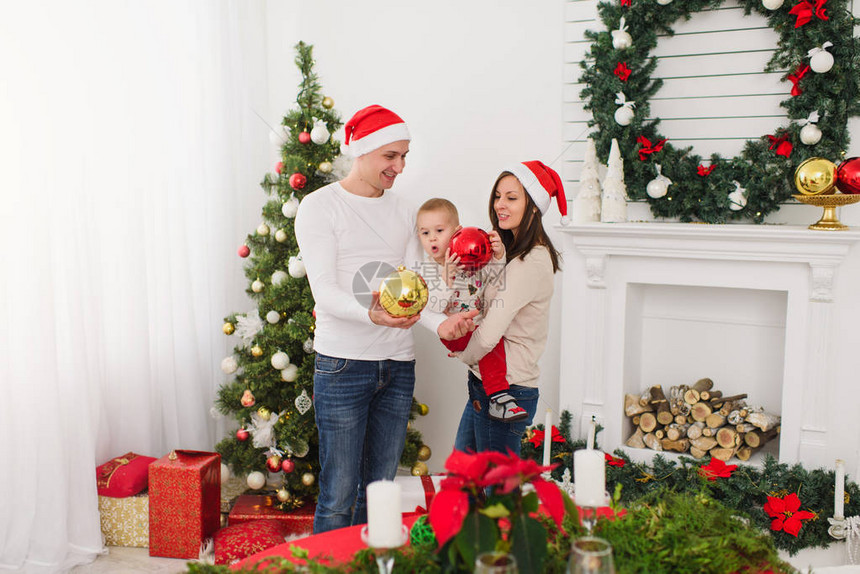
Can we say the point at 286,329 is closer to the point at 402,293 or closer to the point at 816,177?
the point at 402,293

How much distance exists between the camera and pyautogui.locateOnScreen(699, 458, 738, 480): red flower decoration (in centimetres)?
285

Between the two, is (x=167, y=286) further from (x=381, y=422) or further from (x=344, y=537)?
(x=344, y=537)

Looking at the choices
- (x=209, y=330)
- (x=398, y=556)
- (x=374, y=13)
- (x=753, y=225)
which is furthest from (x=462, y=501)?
(x=374, y=13)

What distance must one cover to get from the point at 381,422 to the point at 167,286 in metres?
1.52

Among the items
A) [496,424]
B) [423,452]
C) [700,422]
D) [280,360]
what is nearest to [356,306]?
[496,424]

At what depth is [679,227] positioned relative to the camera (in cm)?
288

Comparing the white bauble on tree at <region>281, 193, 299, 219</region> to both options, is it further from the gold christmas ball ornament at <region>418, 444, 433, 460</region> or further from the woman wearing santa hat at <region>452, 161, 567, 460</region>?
the gold christmas ball ornament at <region>418, 444, 433, 460</region>

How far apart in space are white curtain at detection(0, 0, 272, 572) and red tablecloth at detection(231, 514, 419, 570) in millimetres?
1578

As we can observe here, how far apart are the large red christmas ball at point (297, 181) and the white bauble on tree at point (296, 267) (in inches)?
11.9

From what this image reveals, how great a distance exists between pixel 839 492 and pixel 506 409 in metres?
1.47

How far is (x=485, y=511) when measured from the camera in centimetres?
108

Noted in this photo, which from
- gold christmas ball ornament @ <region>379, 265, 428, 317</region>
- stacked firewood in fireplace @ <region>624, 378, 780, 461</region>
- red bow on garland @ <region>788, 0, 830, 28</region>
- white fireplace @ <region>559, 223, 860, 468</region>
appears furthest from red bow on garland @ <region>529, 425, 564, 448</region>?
red bow on garland @ <region>788, 0, 830, 28</region>

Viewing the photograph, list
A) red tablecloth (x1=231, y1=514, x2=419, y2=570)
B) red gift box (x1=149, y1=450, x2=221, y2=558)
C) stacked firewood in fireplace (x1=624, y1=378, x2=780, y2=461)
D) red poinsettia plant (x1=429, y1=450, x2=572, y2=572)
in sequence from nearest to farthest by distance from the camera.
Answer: red poinsettia plant (x1=429, y1=450, x2=572, y2=572) → red tablecloth (x1=231, y1=514, x2=419, y2=570) → red gift box (x1=149, y1=450, x2=221, y2=558) → stacked firewood in fireplace (x1=624, y1=378, x2=780, y2=461)

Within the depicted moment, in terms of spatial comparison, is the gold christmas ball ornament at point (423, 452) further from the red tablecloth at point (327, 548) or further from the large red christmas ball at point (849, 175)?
the large red christmas ball at point (849, 175)
